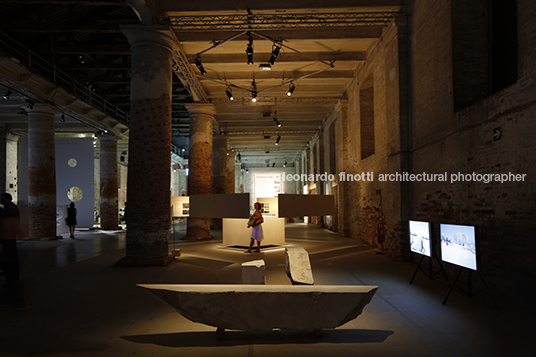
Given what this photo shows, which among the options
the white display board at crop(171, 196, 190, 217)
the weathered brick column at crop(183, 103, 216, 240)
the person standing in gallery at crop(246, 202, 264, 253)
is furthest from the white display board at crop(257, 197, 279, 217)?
the white display board at crop(171, 196, 190, 217)

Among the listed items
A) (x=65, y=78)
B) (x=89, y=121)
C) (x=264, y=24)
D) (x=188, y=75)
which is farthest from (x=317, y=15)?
(x=89, y=121)

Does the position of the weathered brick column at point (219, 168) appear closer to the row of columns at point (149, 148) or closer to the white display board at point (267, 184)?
the row of columns at point (149, 148)

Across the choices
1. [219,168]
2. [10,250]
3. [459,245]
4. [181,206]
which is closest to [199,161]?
[181,206]

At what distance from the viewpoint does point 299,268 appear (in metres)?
6.12

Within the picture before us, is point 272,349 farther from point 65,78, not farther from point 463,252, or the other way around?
point 65,78

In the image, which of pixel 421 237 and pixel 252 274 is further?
pixel 421 237

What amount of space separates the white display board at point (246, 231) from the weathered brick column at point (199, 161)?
2.65 m

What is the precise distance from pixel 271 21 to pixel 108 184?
1365cm

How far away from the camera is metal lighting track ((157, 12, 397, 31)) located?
353 inches

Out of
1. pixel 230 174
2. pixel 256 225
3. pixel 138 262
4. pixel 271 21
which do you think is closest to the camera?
pixel 138 262

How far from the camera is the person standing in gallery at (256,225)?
1059 centimetres

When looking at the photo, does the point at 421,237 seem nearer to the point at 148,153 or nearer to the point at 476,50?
the point at 476,50

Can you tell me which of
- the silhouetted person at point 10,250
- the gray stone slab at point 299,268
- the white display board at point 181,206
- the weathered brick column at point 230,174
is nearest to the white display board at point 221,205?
the white display board at point 181,206

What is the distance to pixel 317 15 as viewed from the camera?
30.1 feet
